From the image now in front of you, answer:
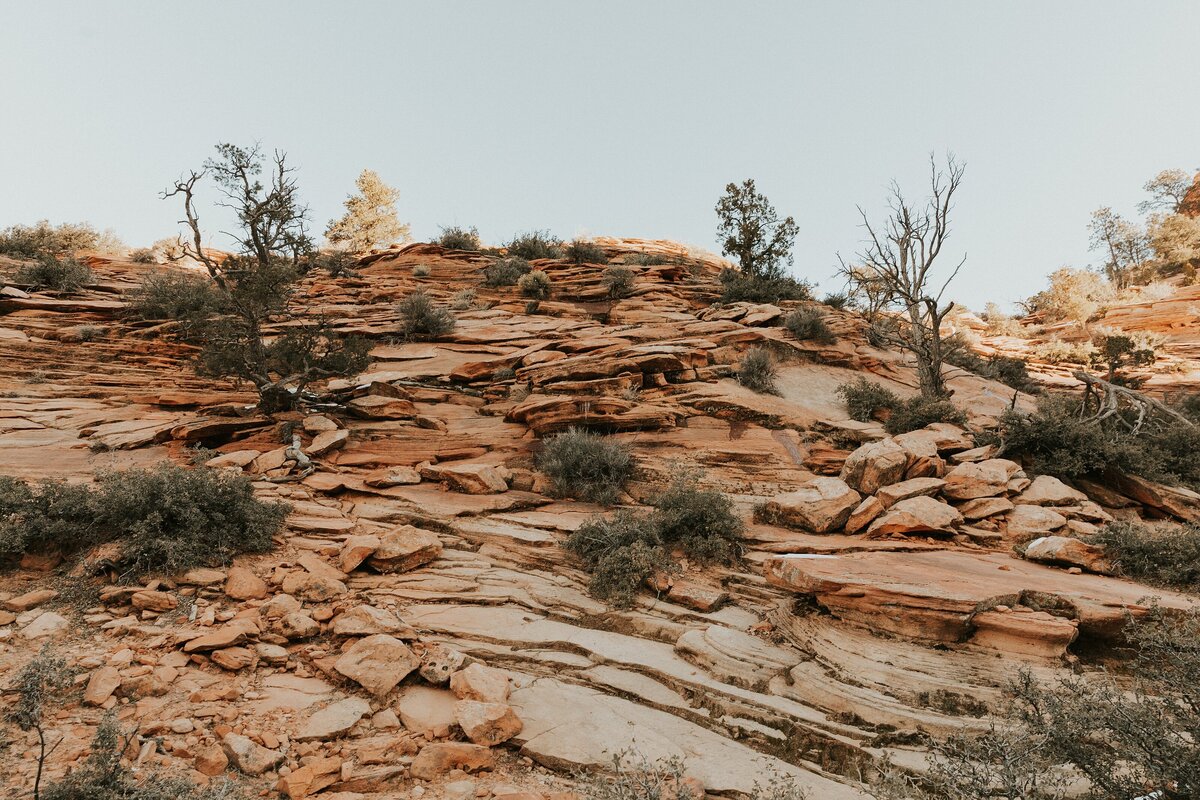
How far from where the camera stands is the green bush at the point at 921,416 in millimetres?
10039

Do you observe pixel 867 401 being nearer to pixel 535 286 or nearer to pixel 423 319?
pixel 535 286

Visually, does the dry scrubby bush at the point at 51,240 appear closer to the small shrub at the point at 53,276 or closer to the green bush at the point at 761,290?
the small shrub at the point at 53,276

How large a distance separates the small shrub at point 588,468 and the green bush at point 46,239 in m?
20.1

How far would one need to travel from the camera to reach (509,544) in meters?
6.89

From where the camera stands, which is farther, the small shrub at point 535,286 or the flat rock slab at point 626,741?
the small shrub at point 535,286

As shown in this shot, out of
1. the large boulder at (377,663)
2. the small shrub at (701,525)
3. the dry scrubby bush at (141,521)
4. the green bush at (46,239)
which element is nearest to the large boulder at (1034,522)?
the small shrub at (701,525)

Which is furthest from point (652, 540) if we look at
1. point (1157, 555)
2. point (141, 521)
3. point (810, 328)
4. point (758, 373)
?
point (810, 328)

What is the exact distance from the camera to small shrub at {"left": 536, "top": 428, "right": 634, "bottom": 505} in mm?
8242

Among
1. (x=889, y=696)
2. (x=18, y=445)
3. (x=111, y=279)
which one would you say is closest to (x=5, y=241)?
(x=111, y=279)

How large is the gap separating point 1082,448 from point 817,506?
462 centimetres

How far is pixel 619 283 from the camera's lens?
17.3 meters

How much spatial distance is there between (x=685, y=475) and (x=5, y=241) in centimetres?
2542

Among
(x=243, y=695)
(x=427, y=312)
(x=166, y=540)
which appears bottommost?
(x=243, y=695)

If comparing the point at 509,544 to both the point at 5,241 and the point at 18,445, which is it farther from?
the point at 5,241
